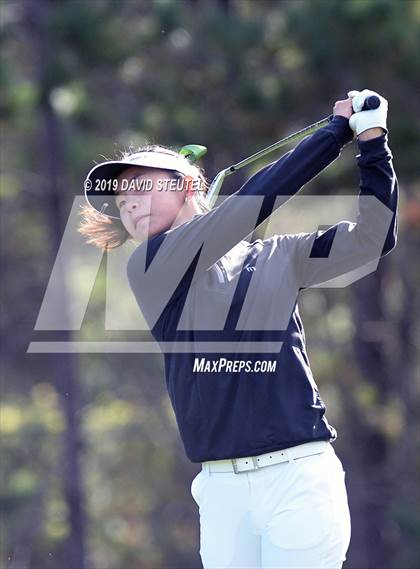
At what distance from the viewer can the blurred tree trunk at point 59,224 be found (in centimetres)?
1445

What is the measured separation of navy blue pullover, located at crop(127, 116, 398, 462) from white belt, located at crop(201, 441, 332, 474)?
2cm

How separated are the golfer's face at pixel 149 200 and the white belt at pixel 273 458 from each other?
683 mm

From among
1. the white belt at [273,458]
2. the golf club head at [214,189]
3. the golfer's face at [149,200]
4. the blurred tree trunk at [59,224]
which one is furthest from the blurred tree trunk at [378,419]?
the white belt at [273,458]

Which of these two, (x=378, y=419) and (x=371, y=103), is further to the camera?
(x=378, y=419)

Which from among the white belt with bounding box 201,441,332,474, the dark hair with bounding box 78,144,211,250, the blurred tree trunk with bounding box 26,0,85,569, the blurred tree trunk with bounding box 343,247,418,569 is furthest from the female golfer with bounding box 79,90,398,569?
the blurred tree trunk with bounding box 343,247,418,569

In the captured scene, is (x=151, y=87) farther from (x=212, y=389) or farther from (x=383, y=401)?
(x=212, y=389)

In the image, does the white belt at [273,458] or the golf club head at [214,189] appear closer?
the white belt at [273,458]

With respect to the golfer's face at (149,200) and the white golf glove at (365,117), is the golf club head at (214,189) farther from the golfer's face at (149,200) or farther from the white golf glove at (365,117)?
the white golf glove at (365,117)

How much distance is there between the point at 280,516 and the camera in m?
3.35

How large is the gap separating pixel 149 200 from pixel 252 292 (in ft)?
1.30

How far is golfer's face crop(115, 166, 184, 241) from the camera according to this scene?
11.7 ft

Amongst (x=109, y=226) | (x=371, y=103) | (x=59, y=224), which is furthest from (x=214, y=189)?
(x=59, y=224)

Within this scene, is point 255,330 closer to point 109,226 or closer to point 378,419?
point 109,226

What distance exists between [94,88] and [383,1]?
3.79 meters
